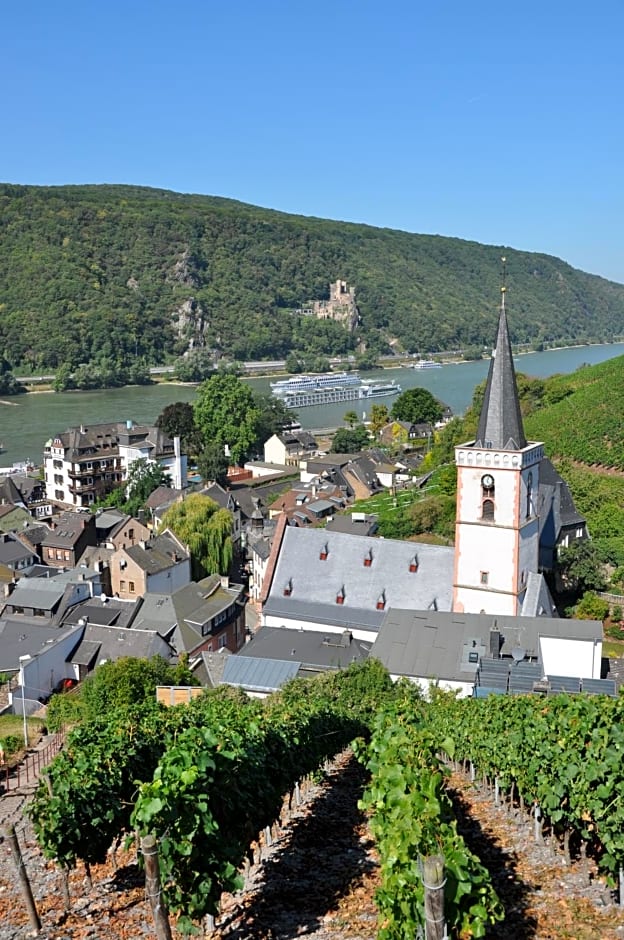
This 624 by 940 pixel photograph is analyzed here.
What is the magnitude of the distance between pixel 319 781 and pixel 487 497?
44.4 feet

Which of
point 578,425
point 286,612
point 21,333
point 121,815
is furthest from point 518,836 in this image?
point 21,333

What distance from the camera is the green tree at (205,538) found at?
143 ft

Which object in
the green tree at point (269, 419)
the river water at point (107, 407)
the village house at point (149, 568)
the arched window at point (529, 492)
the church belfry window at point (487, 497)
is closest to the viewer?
the church belfry window at point (487, 497)

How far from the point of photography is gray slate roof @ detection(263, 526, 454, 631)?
29.3m

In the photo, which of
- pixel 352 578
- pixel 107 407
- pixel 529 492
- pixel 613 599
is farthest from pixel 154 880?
pixel 107 407

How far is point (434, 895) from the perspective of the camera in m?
6.09

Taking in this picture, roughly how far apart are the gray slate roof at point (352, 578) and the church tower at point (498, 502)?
1.61 metres

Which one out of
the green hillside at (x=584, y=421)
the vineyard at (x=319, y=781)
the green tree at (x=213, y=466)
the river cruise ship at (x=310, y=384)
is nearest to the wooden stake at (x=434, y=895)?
the vineyard at (x=319, y=781)

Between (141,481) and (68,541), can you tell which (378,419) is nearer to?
(141,481)

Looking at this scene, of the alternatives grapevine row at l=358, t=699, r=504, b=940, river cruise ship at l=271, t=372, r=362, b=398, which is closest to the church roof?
grapevine row at l=358, t=699, r=504, b=940

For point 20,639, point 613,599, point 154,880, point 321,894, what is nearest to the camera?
point 154,880

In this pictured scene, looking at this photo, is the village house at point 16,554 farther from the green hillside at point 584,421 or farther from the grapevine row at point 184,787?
the green hillside at point 584,421

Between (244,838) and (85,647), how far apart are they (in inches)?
879

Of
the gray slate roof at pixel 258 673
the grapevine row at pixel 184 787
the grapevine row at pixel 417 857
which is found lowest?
the gray slate roof at pixel 258 673
